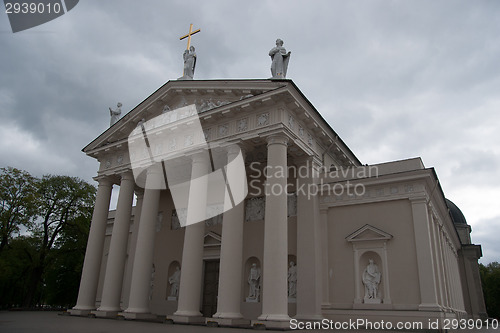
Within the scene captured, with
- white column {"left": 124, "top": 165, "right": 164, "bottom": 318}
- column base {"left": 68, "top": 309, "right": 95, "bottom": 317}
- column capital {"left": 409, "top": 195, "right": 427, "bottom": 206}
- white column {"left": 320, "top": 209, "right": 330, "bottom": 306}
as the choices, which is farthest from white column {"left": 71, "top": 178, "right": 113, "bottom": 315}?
column capital {"left": 409, "top": 195, "right": 427, "bottom": 206}

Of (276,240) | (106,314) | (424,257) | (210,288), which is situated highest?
(276,240)

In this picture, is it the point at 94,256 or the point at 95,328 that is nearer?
the point at 95,328

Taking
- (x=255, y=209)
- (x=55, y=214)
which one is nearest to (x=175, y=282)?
(x=255, y=209)

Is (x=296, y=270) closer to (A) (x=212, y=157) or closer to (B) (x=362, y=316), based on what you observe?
(B) (x=362, y=316)

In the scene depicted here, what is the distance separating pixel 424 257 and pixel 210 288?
9.59 metres

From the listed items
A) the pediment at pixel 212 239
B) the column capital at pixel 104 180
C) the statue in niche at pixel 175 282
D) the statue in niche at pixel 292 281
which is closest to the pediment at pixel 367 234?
the statue in niche at pixel 292 281

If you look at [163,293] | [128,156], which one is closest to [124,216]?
[128,156]

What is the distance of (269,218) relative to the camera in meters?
13.3

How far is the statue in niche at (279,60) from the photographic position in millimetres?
15430

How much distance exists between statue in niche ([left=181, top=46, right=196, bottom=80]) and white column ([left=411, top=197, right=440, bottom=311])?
11651mm

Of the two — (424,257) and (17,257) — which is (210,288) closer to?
(424,257)

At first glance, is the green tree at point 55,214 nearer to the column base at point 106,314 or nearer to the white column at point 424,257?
the column base at point 106,314

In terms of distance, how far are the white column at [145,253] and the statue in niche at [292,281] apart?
611cm

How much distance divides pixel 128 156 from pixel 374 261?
1277 cm
